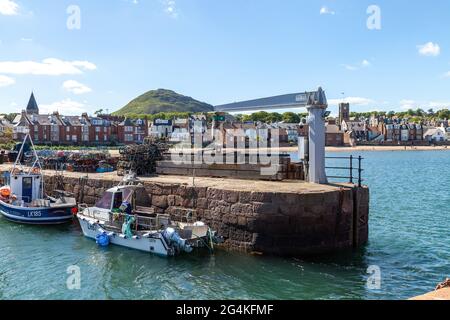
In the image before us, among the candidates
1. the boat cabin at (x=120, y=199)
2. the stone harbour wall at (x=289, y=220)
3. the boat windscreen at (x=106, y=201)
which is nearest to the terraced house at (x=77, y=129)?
the boat windscreen at (x=106, y=201)

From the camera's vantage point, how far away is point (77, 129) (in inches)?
3868

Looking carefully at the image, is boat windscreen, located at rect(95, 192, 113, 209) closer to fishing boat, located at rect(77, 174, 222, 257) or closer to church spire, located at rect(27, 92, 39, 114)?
fishing boat, located at rect(77, 174, 222, 257)

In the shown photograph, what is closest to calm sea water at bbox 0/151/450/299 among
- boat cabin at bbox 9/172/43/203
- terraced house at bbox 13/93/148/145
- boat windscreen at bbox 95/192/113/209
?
boat windscreen at bbox 95/192/113/209

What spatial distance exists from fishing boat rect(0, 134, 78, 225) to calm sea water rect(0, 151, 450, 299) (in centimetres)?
180

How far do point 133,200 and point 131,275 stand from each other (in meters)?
6.05

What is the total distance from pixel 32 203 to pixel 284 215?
14638 millimetres

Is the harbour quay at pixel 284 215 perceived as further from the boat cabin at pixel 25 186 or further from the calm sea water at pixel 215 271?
the boat cabin at pixel 25 186

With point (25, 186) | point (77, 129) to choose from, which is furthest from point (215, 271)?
point (77, 129)

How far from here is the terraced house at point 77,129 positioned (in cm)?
9294
